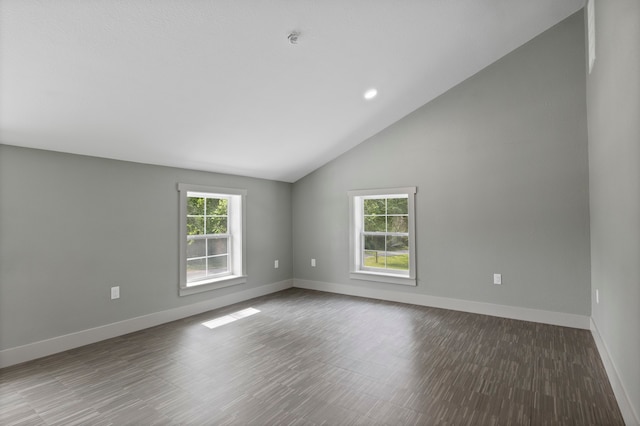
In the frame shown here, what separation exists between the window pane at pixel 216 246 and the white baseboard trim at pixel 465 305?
167 centimetres

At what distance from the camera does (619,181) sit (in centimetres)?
214

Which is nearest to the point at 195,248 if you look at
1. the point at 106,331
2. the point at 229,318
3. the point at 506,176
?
the point at 229,318

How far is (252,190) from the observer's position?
531 cm

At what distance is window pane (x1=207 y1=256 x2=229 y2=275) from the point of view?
15.8 ft

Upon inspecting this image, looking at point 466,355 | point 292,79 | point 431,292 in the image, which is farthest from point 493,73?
point 466,355

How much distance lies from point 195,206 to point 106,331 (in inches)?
70.9

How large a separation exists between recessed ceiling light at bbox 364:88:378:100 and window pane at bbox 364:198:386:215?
1708 millimetres

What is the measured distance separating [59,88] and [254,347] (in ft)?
8.81

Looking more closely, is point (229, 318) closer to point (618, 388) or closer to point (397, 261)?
point (397, 261)

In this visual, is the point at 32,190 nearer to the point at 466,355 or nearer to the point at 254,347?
the point at 254,347

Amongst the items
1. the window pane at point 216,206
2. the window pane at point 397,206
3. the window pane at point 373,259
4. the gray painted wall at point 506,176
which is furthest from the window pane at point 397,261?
the window pane at point 216,206

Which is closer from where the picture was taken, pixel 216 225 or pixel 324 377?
pixel 324 377

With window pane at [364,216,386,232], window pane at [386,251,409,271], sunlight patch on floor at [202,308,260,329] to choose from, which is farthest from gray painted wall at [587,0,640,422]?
sunlight patch on floor at [202,308,260,329]

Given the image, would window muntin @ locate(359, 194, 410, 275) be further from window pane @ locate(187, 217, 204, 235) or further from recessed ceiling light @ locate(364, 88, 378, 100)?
window pane @ locate(187, 217, 204, 235)
